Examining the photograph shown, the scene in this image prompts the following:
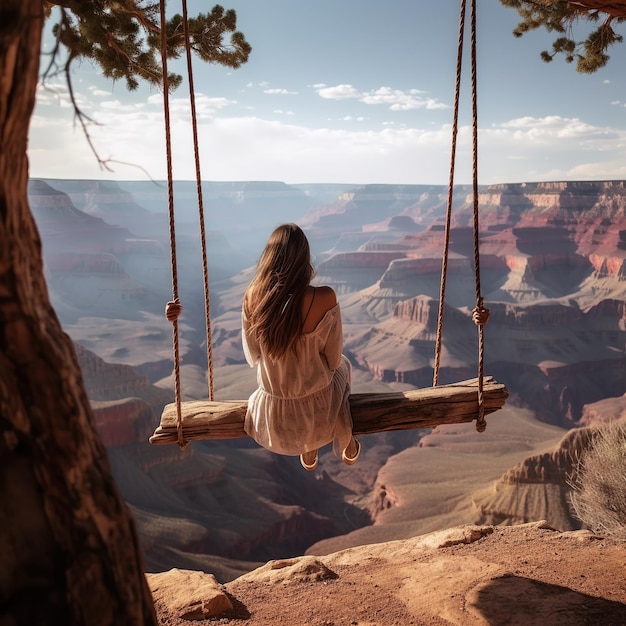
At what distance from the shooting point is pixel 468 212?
278 ft

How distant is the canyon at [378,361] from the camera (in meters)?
19.4

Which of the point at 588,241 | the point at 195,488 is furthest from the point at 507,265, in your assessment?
the point at 195,488

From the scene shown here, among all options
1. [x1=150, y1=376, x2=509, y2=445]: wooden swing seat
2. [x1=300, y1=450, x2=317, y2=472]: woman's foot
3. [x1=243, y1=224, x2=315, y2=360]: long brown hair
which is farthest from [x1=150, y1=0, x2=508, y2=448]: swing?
[x1=243, y1=224, x2=315, y2=360]: long brown hair

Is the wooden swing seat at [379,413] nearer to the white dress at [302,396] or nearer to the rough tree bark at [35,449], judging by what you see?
the white dress at [302,396]

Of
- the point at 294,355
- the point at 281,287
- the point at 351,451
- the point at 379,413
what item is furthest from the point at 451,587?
the point at 281,287

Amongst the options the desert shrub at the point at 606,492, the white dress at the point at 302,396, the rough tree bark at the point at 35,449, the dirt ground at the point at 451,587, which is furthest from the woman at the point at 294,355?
the desert shrub at the point at 606,492

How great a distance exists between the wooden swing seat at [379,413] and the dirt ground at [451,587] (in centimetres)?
119

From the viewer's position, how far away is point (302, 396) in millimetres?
3119

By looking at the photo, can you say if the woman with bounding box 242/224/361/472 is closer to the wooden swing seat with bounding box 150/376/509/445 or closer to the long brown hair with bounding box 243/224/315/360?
the long brown hair with bounding box 243/224/315/360

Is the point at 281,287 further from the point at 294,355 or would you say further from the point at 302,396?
the point at 302,396

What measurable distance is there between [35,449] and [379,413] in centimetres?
213

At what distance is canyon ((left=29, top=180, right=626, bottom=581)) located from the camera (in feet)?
63.5

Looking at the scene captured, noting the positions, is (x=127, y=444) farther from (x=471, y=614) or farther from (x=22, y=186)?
(x=22, y=186)

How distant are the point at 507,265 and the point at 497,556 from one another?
6406 centimetres
